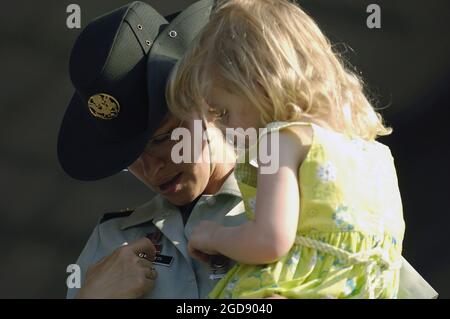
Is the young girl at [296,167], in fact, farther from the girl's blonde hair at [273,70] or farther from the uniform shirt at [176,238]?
the uniform shirt at [176,238]

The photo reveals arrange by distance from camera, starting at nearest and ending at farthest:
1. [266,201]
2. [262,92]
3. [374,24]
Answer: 1. [266,201]
2. [262,92]
3. [374,24]

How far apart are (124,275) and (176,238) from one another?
0.61 ft

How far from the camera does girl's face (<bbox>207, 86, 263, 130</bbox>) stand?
7.29 ft

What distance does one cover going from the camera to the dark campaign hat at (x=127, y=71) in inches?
101

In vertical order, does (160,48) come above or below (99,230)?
above

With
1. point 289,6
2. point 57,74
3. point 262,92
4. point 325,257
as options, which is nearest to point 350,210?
point 325,257

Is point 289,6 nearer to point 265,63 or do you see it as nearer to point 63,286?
point 265,63

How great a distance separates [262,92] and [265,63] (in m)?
0.06

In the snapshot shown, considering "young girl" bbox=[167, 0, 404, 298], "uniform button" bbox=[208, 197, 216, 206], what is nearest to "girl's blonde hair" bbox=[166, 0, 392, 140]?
"young girl" bbox=[167, 0, 404, 298]

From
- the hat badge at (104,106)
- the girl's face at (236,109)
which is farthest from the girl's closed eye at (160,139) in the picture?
the girl's face at (236,109)

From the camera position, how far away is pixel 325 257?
212 centimetres

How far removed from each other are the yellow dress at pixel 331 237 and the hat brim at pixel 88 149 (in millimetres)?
554

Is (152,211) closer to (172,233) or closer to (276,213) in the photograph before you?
(172,233)

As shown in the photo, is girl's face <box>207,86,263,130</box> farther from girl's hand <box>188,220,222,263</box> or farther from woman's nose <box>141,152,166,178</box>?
woman's nose <box>141,152,166,178</box>
